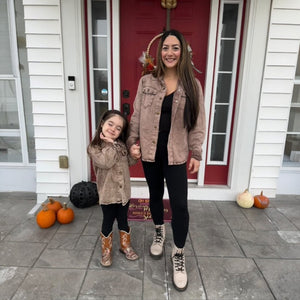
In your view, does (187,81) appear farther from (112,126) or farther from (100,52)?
(100,52)

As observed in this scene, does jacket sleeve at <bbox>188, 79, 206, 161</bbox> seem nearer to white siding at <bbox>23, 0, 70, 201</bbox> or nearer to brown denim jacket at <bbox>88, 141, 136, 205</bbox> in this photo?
brown denim jacket at <bbox>88, 141, 136, 205</bbox>

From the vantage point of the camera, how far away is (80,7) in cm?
246

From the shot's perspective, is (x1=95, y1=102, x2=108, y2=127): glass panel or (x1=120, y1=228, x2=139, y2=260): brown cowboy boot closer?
(x1=120, y1=228, x2=139, y2=260): brown cowboy boot

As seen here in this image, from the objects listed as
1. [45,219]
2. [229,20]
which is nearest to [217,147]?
[229,20]

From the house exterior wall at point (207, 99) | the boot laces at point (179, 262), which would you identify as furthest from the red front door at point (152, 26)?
the boot laces at point (179, 262)

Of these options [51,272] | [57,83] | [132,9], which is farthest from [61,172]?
[132,9]

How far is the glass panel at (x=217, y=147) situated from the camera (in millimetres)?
2893

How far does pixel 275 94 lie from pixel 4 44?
120 inches

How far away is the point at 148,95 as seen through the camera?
160 centimetres

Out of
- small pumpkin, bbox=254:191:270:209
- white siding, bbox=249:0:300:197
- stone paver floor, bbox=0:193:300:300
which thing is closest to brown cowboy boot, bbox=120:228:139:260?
stone paver floor, bbox=0:193:300:300

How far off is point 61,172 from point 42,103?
2.60 feet

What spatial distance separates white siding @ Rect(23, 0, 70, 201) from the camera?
2.46 m

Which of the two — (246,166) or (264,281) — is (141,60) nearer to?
(246,166)

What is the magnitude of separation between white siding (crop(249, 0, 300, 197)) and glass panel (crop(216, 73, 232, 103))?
0.35 meters
